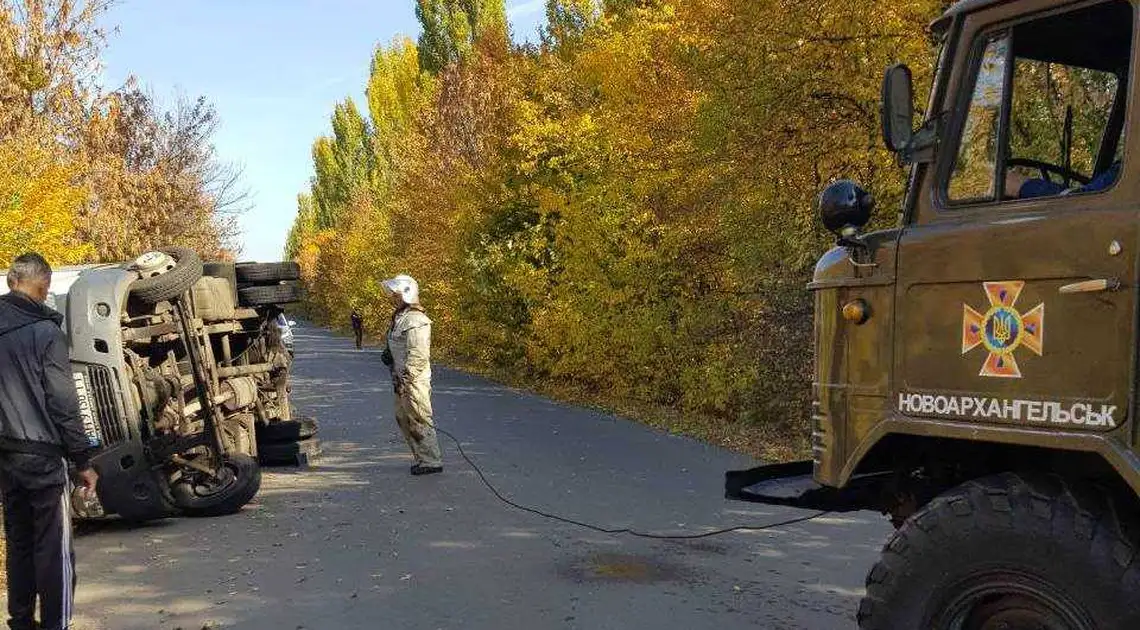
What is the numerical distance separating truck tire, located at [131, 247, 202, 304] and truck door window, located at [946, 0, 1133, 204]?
237 inches

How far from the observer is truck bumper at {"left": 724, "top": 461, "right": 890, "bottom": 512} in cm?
408

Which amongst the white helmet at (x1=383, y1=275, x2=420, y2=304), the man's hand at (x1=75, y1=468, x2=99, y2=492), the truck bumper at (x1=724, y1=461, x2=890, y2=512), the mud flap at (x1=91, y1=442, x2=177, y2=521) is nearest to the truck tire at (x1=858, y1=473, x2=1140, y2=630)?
the truck bumper at (x1=724, y1=461, x2=890, y2=512)

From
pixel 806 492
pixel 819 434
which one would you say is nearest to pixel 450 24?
pixel 806 492

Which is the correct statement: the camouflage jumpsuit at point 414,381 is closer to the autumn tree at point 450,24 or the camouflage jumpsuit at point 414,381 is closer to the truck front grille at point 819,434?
the truck front grille at point 819,434

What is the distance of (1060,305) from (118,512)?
21.0 ft

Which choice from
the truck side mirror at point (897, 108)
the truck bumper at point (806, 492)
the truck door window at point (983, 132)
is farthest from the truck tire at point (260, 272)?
the truck door window at point (983, 132)

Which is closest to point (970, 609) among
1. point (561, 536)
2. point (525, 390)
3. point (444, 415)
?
point (561, 536)

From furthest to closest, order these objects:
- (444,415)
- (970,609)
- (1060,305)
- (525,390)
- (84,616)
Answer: (525,390) → (444,415) → (84,616) → (970,609) → (1060,305)

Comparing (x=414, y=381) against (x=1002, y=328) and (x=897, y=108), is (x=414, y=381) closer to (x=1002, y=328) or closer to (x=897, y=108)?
(x=897, y=108)

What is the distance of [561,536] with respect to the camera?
21.9 ft

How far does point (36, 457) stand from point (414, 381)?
4.90 meters

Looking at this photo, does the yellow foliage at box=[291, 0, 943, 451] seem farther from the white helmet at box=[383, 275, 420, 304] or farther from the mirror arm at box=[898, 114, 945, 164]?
the mirror arm at box=[898, 114, 945, 164]

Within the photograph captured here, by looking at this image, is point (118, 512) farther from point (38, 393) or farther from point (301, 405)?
point (301, 405)

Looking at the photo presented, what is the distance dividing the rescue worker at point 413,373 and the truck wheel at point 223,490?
1.85 meters
